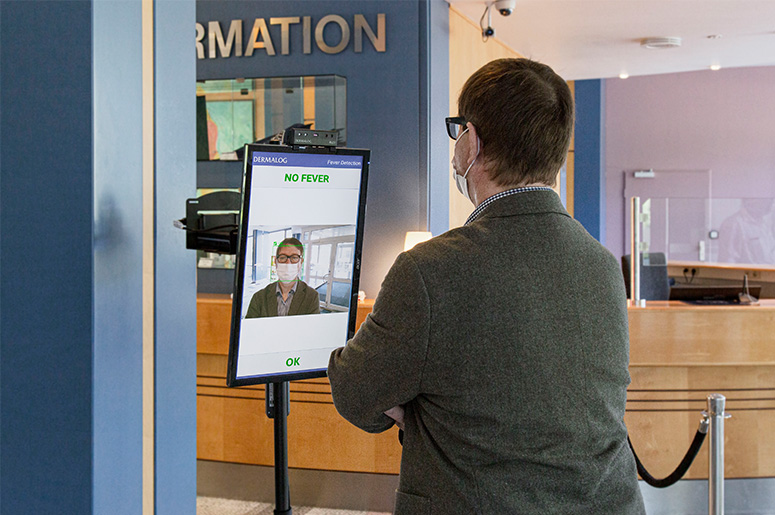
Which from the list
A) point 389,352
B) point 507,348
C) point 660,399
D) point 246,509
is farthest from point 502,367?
point 246,509

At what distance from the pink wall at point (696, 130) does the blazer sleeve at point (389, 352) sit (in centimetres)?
1131

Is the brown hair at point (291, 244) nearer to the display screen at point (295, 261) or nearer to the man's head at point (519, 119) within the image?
the display screen at point (295, 261)

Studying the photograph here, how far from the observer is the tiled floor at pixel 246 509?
4.47 metres

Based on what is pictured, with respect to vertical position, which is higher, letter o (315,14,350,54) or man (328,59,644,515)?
letter o (315,14,350,54)

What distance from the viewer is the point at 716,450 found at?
3484mm

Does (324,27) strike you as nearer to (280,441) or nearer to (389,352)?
(280,441)

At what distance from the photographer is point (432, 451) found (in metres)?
1.37

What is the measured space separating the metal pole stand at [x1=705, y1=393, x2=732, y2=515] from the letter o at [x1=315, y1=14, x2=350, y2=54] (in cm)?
320

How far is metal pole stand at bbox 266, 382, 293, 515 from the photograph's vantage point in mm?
2406

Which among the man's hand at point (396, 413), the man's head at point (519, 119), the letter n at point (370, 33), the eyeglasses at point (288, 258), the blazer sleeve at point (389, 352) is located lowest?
the man's hand at point (396, 413)

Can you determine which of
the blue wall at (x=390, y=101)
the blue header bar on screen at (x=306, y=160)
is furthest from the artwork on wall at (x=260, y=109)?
the blue header bar on screen at (x=306, y=160)

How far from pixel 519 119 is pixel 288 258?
43.6 inches

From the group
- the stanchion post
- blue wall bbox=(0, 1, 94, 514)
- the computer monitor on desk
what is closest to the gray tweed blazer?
blue wall bbox=(0, 1, 94, 514)

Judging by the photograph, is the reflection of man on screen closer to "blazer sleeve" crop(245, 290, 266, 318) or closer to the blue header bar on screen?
"blazer sleeve" crop(245, 290, 266, 318)
